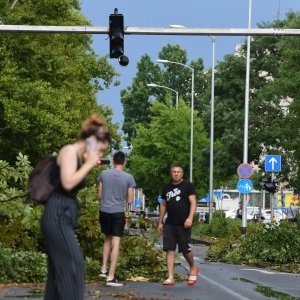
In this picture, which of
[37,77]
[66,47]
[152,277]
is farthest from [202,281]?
[66,47]

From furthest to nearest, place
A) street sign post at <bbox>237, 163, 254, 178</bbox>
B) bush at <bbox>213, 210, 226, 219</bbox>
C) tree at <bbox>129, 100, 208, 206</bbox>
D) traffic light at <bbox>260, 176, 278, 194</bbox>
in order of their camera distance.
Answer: tree at <bbox>129, 100, 208, 206</bbox> < bush at <bbox>213, 210, 226, 219</bbox> < street sign post at <bbox>237, 163, 254, 178</bbox> < traffic light at <bbox>260, 176, 278, 194</bbox>

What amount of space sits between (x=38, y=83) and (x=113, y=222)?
2423cm

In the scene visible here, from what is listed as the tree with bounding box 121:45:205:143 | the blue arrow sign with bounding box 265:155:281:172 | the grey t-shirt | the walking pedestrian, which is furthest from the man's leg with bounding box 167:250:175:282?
the tree with bounding box 121:45:205:143

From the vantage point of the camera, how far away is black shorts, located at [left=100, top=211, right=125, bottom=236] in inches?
528

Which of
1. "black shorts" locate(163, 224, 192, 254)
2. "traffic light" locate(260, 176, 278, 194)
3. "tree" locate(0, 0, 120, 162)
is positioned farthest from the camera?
"tree" locate(0, 0, 120, 162)

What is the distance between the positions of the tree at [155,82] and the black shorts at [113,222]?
8268 centimetres

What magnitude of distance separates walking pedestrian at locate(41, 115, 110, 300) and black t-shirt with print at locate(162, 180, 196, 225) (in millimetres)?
6767

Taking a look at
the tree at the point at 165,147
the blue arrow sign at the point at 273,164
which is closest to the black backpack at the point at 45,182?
the blue arrow sign at the point at 273,164

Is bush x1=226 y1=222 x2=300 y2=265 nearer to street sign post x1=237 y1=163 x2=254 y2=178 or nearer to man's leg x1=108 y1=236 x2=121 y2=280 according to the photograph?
man's leg x1=108 y1=236 x2=121 y2=280

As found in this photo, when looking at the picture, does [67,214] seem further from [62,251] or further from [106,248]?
[106,248]

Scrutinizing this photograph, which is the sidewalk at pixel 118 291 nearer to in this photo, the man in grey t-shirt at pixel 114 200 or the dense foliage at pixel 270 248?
the man in grey t-shirt at pixel 114 200

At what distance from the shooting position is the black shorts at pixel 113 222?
13422 mm

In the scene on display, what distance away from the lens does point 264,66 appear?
55562 mm

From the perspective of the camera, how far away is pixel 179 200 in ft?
46.1
